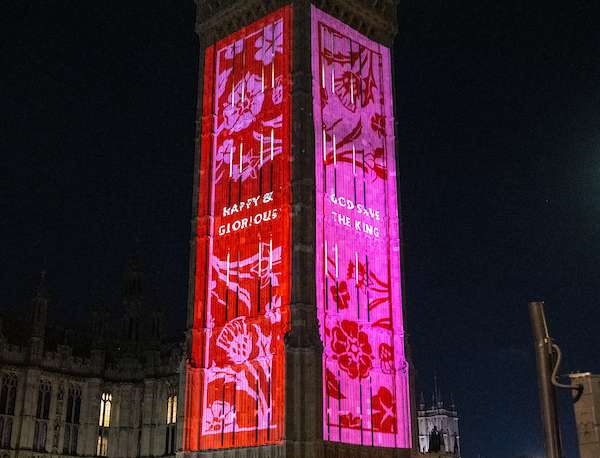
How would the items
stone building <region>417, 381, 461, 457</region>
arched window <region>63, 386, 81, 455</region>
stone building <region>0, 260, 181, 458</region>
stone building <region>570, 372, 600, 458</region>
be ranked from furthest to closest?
1. stone building <region>417, 381, 461, 457</region>
2. arched window <region>63, 386, 81, 455</region>
3. stone building <region>0, 260, 181, 458</region>
4. stone building <region>570, 372, 600, 458</region>

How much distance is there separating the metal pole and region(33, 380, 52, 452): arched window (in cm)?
6286

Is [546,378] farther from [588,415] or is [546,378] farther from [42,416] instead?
[42,416]

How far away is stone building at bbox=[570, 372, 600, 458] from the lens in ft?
17.2

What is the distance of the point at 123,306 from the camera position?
80.7 metres

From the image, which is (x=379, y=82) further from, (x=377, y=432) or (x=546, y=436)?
(x=546, y=436)

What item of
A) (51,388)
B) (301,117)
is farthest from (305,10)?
(51,388)

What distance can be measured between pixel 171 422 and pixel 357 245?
26.5 metres

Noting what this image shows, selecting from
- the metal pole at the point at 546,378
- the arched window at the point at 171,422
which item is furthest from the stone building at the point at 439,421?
the metal pole at the point at 546,378

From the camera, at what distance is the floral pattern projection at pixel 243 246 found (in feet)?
155

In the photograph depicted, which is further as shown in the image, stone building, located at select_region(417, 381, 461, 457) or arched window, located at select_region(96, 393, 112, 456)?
stone building, located at select_region(417, 381, 461, 457)

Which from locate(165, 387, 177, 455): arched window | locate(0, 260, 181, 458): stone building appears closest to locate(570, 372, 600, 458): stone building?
locate(0, 260, 181, 458): stone building

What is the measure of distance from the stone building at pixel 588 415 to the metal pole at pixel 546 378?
0.33 meters

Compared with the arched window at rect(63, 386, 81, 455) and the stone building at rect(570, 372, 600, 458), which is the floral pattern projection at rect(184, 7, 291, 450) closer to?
the arched window at rect(63, 386, 81, 455)

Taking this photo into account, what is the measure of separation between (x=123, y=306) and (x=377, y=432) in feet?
131
